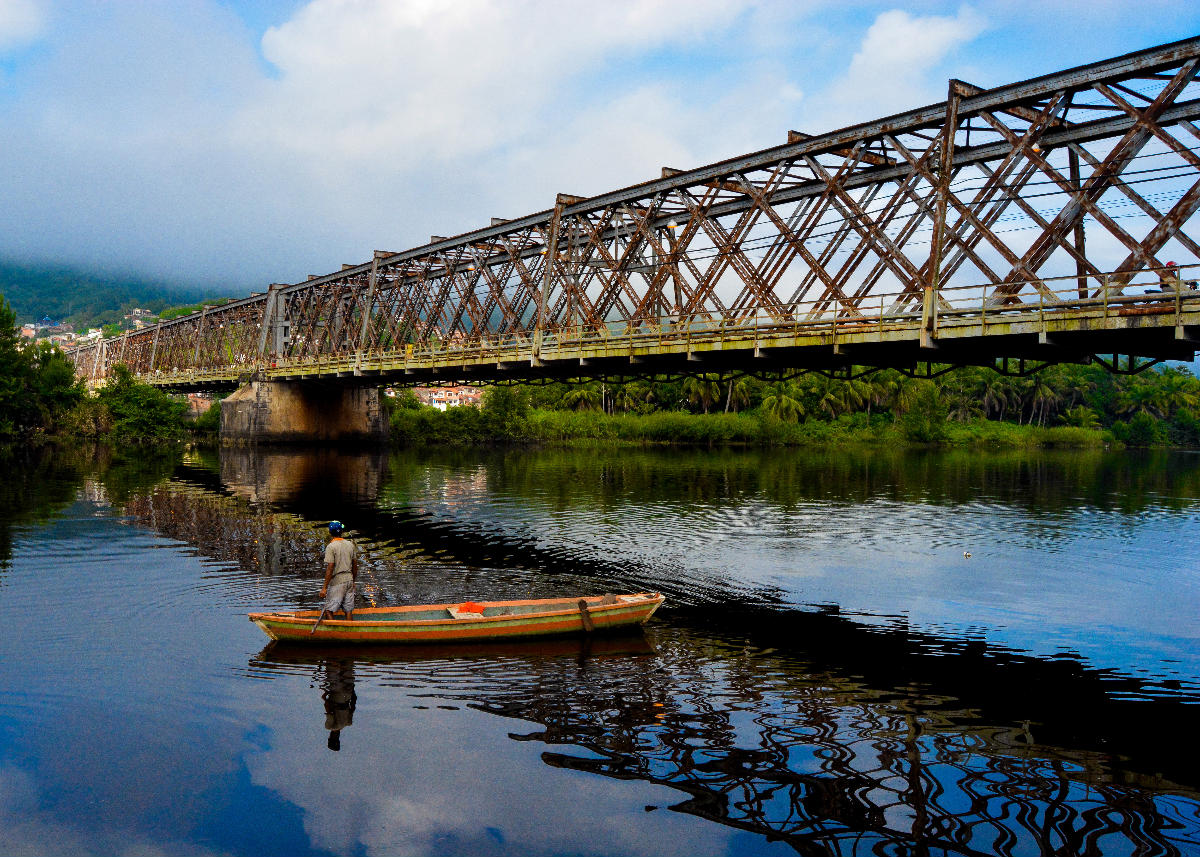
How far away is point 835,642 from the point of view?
19.4m

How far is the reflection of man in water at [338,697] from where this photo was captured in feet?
44.3

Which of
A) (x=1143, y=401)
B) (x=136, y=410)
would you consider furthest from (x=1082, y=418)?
(x=136, y=410)

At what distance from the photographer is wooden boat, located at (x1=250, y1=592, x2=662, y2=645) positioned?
1739cm

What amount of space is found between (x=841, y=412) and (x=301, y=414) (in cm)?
7767

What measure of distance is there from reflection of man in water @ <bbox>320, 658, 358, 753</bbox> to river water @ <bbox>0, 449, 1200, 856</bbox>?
78 millimetres

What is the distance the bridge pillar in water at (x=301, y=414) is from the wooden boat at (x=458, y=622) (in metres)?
67.3

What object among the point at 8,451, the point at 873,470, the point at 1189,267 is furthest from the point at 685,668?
the point at 8,451

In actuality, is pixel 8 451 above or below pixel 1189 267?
below

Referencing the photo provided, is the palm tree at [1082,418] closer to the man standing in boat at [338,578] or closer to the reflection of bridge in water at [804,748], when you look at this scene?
the reflection of bridge in water at [804,748]

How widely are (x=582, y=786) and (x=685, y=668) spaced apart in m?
5.54

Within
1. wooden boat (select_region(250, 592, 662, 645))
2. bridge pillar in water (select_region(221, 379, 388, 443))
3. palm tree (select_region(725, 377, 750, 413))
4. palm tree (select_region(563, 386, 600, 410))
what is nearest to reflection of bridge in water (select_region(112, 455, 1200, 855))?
wooden boat (select_region(250, 592, 662, 645))

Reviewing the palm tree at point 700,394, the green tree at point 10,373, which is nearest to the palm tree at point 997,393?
the palm tree at point 700,394

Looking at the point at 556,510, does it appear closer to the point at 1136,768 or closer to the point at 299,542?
the point at 299,542

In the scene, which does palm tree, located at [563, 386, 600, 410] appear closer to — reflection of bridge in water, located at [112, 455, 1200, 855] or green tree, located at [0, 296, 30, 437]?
green tree, located at [0, 296, 30, 437]
